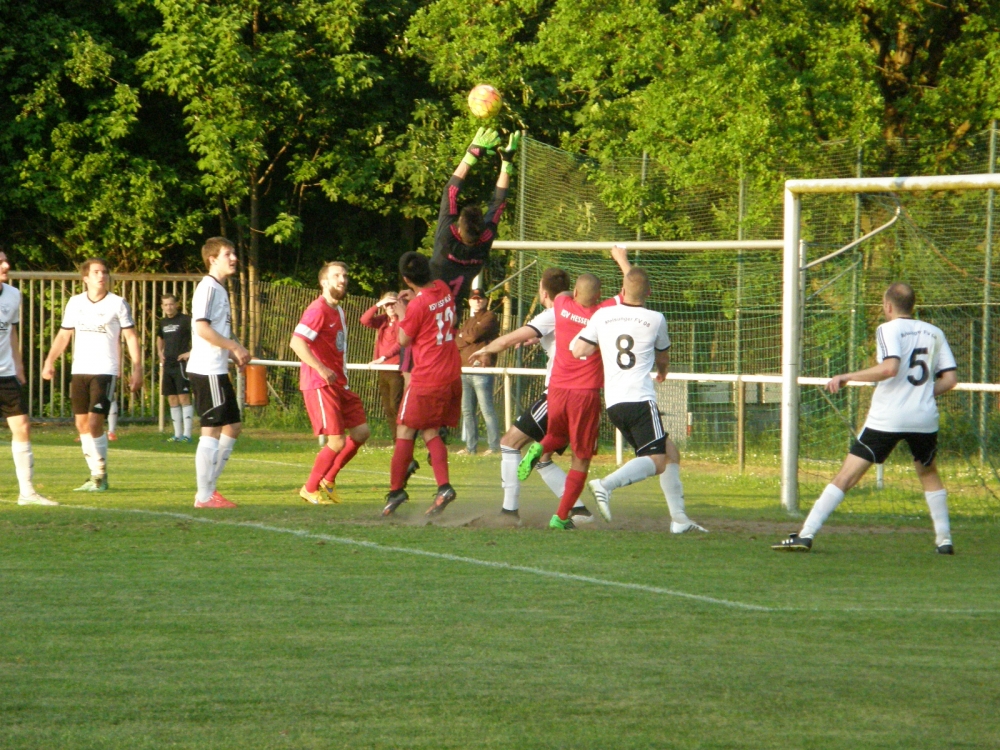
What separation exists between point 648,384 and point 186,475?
19.5 ft

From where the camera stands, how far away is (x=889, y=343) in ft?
27.6

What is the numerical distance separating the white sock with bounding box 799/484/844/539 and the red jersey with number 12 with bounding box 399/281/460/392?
2907mm

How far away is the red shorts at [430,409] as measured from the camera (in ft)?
32.5

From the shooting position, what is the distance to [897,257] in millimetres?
14656

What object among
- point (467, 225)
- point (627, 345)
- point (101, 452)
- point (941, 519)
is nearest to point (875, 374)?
point (941, 519)

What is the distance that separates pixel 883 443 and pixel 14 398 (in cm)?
660

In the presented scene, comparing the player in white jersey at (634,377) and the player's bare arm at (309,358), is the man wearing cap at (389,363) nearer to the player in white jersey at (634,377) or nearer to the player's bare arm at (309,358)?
the player's bare arm at (309,358)

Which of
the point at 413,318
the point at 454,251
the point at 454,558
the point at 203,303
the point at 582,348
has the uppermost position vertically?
the point at 454,251

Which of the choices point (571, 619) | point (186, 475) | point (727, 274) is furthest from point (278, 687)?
point (727, 274)

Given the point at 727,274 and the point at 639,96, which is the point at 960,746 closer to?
the point at 727,274

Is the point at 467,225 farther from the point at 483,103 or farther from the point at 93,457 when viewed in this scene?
the point at 93,457

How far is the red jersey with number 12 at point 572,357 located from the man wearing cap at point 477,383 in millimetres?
6957

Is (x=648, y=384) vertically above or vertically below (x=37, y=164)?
below

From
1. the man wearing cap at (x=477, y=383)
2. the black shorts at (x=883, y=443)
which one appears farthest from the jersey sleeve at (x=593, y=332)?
the man wearing cap at (x=477, y=383)
